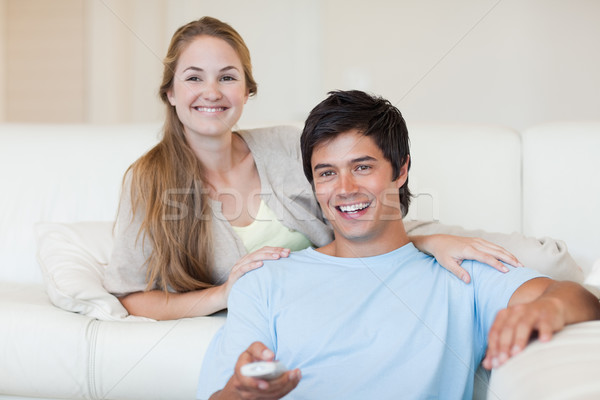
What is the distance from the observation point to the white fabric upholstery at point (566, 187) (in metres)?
1.93

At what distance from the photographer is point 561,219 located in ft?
6.42

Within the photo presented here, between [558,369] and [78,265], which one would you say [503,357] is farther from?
[78,265]

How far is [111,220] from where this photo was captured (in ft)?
7.27

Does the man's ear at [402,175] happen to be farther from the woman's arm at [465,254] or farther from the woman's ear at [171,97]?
the woman's ear at [171,97]

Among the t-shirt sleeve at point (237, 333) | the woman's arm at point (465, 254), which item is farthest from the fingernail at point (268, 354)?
the woman's arm at point (465, 254)

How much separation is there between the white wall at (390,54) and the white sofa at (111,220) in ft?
6.22

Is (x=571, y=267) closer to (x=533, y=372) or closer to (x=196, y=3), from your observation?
(x=533, y=372)

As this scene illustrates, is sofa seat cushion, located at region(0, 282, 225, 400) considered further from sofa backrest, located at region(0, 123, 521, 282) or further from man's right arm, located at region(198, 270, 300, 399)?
sofa backrest, located at region(0, 123, 521, 282)

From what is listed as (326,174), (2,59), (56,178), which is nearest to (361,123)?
(326,174)

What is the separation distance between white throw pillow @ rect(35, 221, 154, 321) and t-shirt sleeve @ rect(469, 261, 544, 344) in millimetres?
898

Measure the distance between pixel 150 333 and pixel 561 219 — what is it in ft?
4.11

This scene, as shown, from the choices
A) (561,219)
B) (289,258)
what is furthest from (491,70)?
(289,258)

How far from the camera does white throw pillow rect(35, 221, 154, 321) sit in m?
→ 1.70

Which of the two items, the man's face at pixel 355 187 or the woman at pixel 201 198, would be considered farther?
the woman at pixel 201 198
